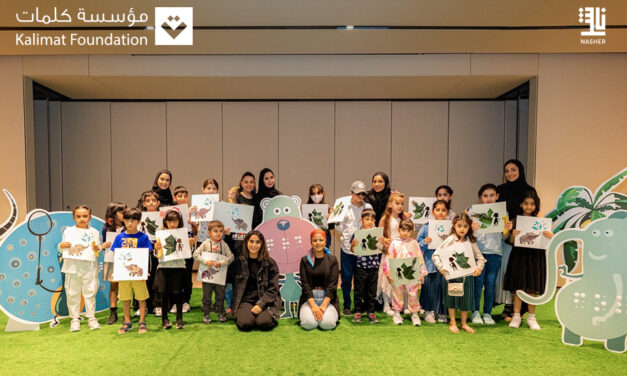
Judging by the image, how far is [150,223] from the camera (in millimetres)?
4273

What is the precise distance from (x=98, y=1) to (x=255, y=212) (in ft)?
9.33

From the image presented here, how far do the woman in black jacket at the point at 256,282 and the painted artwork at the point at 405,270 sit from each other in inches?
48.3

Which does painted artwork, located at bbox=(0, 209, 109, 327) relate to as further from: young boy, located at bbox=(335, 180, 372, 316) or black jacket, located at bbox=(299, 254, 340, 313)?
young boy, located at bbox=(335, 180, 372, 316)

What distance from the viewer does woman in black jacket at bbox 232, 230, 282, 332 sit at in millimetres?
4043

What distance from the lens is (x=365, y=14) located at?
14.3 ft

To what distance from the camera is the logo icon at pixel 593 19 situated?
4.29 m

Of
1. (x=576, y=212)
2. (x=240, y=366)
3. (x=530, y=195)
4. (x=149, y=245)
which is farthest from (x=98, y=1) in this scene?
(x=576, y=212)

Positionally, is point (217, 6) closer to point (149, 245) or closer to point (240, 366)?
point (149, 245)

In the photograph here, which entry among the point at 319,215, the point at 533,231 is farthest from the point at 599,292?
the point at 319,215

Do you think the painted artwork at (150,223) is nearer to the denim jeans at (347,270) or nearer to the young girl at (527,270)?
the denim jeans at (347,270)

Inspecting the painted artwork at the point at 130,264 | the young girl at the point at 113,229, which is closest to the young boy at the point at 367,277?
the painted artwork at the point at 130,264

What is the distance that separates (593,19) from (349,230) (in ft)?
12.1

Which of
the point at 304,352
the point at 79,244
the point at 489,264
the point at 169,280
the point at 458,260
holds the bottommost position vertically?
the point at 304,352

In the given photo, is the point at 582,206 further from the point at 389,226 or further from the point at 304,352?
the point at 304,352
